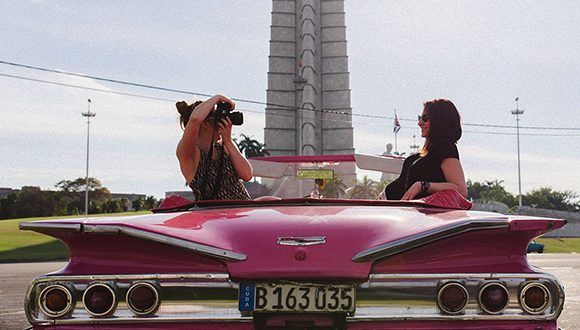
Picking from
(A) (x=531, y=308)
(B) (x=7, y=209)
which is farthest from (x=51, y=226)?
(B) (x=7, y=209)

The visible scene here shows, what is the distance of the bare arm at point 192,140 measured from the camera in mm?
4203

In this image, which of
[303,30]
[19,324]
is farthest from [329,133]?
[19,324]

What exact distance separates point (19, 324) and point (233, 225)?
5.15m

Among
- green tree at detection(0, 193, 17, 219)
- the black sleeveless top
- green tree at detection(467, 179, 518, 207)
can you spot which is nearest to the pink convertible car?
the black sleeveless top

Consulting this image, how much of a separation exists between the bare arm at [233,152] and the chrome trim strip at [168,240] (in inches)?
80.5

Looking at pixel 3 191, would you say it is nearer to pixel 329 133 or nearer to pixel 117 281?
pixel 329 133

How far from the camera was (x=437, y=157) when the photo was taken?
13.5ft

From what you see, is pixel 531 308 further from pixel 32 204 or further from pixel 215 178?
pixel 32 204

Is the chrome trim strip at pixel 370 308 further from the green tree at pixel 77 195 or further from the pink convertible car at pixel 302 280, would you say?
the green tree at pixel 77 195

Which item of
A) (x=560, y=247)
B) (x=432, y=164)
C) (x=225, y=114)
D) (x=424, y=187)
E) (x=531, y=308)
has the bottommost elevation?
(x=560, y=247)

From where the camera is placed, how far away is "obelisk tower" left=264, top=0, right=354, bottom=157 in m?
76.3

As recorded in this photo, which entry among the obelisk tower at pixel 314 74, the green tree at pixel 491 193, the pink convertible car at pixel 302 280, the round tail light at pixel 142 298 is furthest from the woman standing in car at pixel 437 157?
the green tree at pixel 491 193

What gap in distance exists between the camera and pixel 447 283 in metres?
2.38

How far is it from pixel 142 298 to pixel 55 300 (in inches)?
12.8
